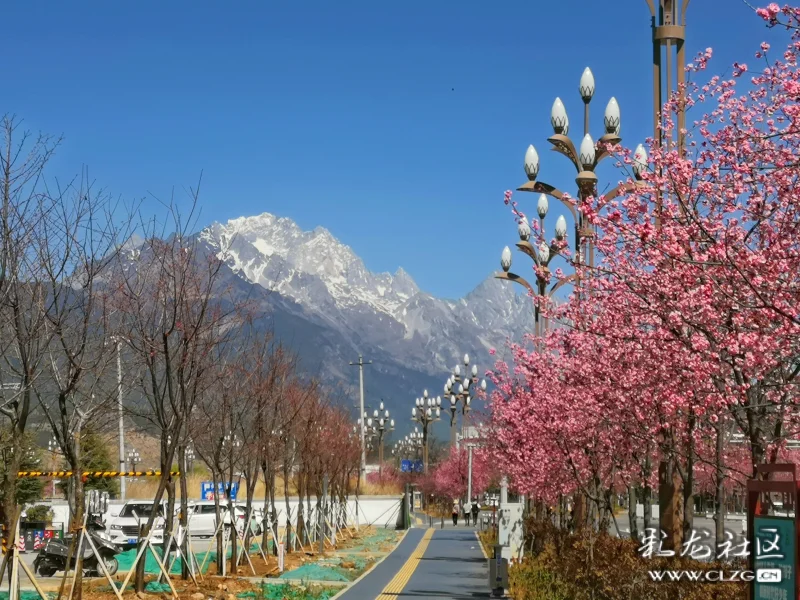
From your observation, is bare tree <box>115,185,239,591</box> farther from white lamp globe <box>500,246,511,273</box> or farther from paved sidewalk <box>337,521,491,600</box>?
white lamp globe <box>500,246,511,273</box>

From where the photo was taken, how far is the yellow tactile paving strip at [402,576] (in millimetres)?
23578

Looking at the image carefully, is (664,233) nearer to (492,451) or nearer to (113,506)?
(492,451)

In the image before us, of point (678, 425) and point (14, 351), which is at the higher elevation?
point (14, 351)

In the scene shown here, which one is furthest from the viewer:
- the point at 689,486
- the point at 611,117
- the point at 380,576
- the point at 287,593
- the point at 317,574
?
the point at 380,576

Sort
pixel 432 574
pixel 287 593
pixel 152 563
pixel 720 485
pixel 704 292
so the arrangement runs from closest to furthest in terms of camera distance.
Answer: pixel 704 292 → pixel 720 485 → pixel 287 593 → pixel 432 574 → pixel 152 563

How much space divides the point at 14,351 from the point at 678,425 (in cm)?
995

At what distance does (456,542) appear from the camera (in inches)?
1927

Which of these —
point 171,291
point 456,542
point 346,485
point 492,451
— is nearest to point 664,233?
point 171,291

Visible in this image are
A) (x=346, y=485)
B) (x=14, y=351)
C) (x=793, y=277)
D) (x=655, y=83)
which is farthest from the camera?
(x=346, y=485)

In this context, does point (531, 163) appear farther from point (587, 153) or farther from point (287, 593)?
point (287, 593)

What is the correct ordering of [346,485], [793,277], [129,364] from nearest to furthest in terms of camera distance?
[793,277] < [129,364] < [346,485]

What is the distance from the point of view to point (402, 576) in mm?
29219

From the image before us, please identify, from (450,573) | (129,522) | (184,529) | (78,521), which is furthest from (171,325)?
(129,522)

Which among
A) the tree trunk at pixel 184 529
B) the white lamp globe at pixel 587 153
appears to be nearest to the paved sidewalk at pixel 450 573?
the tree trunk at pixel 184 529
